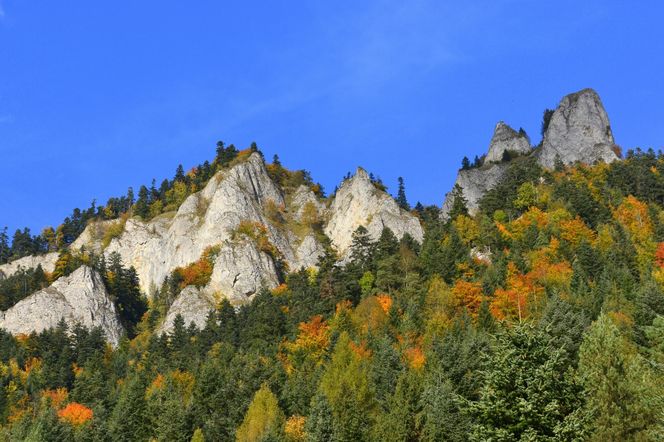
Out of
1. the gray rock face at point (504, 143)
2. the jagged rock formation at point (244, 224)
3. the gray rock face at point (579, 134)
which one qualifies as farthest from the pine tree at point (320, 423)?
the gray rock face at point (504, 143)

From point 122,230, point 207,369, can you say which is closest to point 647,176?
point 207,369

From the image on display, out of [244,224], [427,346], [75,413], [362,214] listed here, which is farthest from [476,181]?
[75,413]

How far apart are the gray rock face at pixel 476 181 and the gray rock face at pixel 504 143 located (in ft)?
25.8

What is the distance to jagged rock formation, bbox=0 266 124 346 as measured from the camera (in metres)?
119

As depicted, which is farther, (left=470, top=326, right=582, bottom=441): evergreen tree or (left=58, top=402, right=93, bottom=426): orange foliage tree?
(left=58, top=402, right=93, bottom=426): orange foliage tree

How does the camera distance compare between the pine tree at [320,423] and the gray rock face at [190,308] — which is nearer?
the pine tree at [320,423]

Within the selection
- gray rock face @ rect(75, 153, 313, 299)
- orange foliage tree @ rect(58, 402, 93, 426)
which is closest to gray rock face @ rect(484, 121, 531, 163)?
gray rock face @ rect(75, 153, 313, 299)

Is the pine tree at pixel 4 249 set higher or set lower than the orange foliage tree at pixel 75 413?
higher

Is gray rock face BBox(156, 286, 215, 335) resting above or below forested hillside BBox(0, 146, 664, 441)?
above

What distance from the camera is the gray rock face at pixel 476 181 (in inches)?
5384

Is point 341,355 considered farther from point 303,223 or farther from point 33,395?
point 303,223

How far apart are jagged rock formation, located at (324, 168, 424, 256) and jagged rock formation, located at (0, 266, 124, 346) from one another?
139 ft

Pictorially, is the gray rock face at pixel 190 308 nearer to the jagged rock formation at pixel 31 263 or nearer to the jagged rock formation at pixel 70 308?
the jagged rock formation at pixel 70 308

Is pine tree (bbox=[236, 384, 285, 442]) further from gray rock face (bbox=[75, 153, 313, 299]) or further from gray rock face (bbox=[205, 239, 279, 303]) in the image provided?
gray rock face (bbox=[75, 153, 313, 299])
